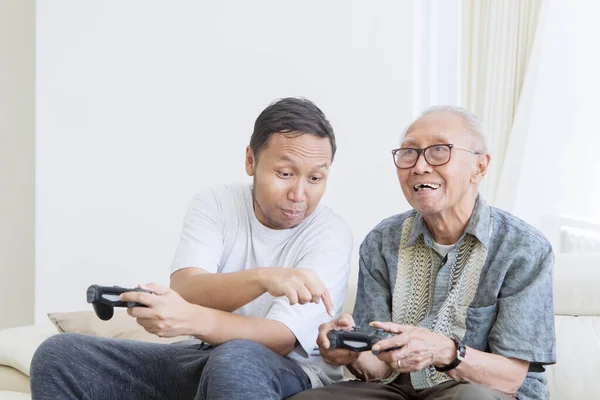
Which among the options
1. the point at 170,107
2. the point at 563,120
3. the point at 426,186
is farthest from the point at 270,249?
the point at 563,120

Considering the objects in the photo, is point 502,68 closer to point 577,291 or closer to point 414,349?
point 577,291

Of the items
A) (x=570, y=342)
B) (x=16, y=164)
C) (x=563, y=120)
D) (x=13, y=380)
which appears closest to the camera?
(x=570, y=342)

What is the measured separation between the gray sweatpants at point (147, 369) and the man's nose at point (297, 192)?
A: 408 mm

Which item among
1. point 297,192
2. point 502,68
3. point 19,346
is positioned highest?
point 502,68

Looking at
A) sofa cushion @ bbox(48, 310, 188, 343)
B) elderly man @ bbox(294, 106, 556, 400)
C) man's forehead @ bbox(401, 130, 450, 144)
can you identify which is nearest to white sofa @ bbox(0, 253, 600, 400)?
sofa cushion @ bbox(48, 310, 188, 343)

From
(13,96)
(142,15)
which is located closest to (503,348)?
(142,15)

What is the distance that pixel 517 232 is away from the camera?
2.02 metres

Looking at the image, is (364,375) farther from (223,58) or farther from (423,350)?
(223,58)

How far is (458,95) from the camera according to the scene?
3854 millimetres

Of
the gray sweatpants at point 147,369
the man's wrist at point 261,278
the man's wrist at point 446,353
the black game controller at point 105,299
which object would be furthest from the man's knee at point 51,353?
the man's wrist at point 446,353

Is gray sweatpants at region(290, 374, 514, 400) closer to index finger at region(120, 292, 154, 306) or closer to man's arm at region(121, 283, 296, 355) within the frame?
man's arm at region(121, 283, 296, 355)

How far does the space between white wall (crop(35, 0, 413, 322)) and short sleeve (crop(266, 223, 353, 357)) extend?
1621 millimetres

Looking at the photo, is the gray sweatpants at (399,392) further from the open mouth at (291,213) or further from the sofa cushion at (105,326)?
the sofa cushion at (105,326)

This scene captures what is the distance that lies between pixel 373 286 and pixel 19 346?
3.79 feet
